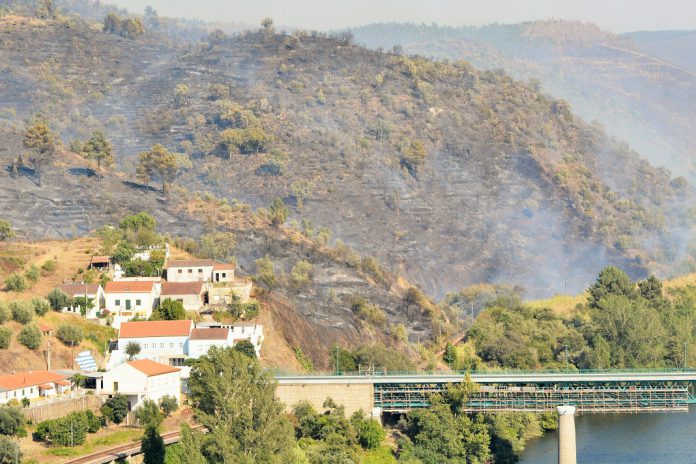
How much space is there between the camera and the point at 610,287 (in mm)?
A: 162625

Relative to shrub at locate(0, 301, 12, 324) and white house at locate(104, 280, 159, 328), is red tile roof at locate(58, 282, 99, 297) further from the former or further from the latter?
shrub at locate(0, 301, 12, 324)

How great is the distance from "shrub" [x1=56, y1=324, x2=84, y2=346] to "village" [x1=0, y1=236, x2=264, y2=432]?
92 cm

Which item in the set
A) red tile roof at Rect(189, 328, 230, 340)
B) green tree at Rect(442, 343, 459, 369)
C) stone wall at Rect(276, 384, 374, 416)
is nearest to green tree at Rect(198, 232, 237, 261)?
green tree at Rect(442, 343, 459, 369)

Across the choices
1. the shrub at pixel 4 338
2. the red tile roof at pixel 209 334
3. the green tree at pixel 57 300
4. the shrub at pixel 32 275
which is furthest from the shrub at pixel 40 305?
the red tile roof at pixel 209 334

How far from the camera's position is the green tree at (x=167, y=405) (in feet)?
336

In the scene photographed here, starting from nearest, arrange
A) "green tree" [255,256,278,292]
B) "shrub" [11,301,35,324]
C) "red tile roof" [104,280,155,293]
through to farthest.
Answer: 1. "shrub" [11,301,35,324]
2. "red tile roof" [104,280,155,293]
3. "green tree" [255,256,278,292]

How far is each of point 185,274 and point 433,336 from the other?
114 ft

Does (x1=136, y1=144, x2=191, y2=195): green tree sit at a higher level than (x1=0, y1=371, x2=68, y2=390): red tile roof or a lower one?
higher

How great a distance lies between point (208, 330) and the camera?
115 meters

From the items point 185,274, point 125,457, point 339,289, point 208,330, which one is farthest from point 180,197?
point 125,457

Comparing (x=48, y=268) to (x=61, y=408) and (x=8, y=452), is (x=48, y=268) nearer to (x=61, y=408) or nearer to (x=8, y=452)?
(x=61, y=408)

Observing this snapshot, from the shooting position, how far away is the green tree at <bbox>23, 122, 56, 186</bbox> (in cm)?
17800

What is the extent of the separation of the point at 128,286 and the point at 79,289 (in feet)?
12.1

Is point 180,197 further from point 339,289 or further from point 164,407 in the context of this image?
point 164,407
